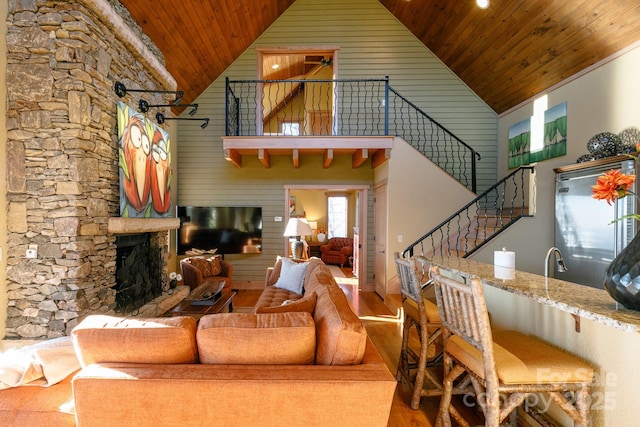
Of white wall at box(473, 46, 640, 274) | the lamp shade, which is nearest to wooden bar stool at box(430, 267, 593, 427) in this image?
white wall at box(473, 46, 640, 274)

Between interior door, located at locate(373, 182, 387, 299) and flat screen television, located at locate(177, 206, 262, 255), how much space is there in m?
2.30

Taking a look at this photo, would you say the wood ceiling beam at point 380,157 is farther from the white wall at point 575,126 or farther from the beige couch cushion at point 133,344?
the beige couch cushion at point 133,344

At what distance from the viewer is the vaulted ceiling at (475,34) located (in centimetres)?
371

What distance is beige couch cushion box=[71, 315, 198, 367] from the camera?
4.86 ft

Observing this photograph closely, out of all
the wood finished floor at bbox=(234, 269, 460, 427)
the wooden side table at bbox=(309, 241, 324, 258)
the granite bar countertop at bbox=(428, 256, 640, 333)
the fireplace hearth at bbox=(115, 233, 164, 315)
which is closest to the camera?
the granite bar countertop at bbox=(428, 256, 640, 333)

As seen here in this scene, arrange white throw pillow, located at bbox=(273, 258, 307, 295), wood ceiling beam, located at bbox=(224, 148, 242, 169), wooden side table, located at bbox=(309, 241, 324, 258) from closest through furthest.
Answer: white throw pillow, located at bbox=(273, 258, 307, 295), wood ceiling beam, located at bbox=(224, 148, 242, 169), wooden side table, located at bbox=(309, 241, 324, 258)

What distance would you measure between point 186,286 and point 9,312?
2257 mm

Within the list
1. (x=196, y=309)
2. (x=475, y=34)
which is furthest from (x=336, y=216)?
(x=196, y=309)

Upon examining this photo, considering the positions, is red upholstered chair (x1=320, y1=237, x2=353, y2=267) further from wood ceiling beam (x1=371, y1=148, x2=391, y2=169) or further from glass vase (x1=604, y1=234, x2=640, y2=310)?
glass vase (x1=604, y1=234, x2=640, y2=310)

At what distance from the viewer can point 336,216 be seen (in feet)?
36.2

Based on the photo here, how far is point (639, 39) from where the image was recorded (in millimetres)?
3430

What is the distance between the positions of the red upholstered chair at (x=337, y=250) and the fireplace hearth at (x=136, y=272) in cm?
576

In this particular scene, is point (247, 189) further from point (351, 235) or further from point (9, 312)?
point (351, 235)

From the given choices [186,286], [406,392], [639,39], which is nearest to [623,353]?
[406,392]
